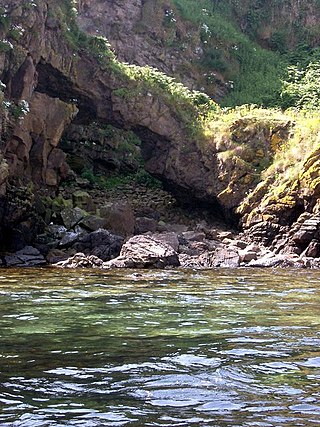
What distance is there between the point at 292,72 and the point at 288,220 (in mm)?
18010

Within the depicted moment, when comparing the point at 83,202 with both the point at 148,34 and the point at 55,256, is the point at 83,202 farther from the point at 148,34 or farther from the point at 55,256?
the point at 148,34

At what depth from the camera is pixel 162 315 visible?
862 cm

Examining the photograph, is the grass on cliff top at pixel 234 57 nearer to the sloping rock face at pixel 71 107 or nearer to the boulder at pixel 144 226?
the sloping rock face at pixel 71 107

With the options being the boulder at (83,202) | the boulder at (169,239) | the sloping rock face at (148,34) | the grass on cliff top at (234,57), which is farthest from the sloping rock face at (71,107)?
the sloping rock face at (148,34)

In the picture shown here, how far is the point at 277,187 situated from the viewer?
23.1m

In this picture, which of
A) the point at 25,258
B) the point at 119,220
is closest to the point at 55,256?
the point at 25,258

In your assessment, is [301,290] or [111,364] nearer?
[111,364]

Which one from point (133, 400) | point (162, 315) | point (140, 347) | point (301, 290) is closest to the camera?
point (133, 400)

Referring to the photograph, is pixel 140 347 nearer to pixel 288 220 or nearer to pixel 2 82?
pixel 288 220

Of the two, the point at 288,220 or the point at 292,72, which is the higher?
the point at 292,72

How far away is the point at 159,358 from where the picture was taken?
5.72 meters

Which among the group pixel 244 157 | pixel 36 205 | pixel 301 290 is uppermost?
pixel 244 157

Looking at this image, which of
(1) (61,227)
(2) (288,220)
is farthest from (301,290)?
(1) (61,227)

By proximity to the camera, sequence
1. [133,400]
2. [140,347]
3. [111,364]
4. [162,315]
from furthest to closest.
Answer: [162,315], [140,347], [111,364], [133,400]
